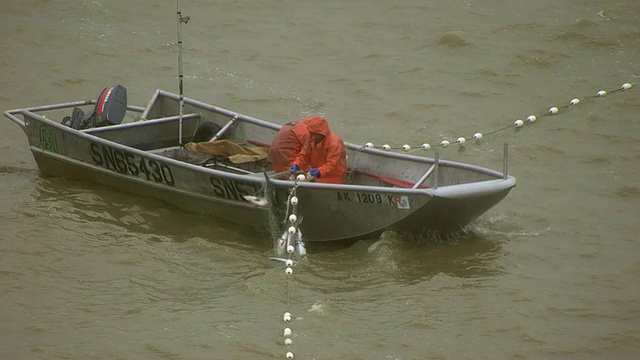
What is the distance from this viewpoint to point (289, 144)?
1116 cm

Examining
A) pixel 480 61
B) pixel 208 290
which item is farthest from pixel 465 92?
pixel 208 290

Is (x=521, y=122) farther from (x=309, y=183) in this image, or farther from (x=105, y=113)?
(x=105, y=113)

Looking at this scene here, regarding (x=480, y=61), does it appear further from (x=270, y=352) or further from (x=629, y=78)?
(x=270, y=352)

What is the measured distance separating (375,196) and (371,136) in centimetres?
391

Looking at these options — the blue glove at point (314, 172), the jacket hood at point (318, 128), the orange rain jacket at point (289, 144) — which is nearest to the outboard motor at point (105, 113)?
the orange rain jacket at point (289, 144)

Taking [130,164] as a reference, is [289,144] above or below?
above

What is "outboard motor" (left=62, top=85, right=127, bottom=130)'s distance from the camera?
12.3 metres

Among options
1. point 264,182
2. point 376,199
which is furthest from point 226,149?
point 376,199

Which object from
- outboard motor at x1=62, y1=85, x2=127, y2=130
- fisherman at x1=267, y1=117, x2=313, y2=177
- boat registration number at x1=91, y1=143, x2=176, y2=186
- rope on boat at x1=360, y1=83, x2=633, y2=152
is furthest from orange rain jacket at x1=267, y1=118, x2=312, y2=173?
outboard motor at x1=62, y1=85, x2=127, y2=130

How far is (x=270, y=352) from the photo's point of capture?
8.80 m

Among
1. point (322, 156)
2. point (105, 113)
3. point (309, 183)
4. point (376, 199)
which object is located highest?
point (105, 113)

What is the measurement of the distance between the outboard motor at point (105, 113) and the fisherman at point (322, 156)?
249 centimetres

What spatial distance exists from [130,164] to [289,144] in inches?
68.2

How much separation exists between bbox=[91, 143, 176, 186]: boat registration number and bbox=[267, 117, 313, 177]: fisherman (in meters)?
1.11
